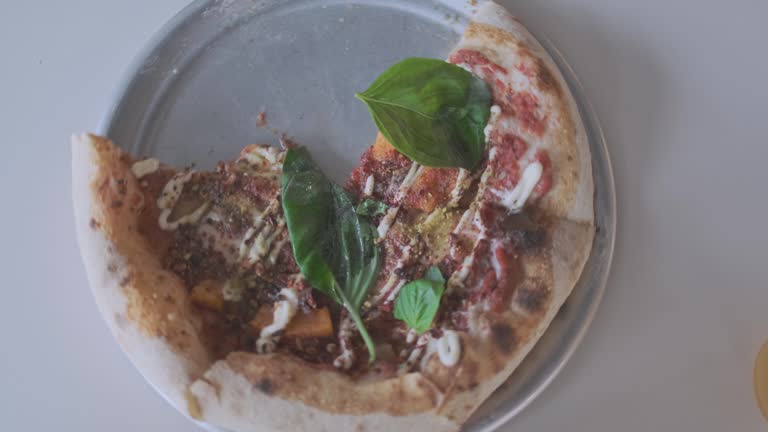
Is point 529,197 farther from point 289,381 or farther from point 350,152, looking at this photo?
point 289,381

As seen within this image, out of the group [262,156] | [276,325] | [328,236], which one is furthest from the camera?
[262,156]

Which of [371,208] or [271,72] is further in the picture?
[271,72]

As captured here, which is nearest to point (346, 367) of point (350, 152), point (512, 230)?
point (512, 230)

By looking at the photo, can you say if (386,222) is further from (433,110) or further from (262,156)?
(262,156)

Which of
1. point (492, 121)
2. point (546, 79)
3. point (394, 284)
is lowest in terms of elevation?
point (394, 284)

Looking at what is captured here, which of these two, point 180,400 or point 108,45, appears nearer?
point 180,400

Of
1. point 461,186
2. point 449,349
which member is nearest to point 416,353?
point 449,349

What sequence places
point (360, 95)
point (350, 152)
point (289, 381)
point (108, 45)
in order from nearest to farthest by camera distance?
point (289, 381) → point (360, 95) → point (350, 152) → point (108, 45)
